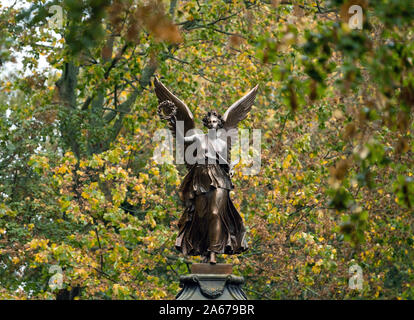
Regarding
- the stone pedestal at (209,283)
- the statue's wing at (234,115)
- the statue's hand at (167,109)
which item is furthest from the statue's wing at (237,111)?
the stone pedestal at (209,283)

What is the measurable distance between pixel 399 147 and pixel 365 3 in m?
1.14

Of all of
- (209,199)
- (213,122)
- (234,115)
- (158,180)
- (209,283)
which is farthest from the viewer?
(158,180)

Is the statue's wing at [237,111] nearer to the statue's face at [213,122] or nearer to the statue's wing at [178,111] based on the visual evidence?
the statue's face at [213,122]

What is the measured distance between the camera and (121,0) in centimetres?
477

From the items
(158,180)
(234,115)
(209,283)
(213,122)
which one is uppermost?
(158,180)

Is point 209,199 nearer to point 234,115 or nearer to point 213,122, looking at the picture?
point 213,122

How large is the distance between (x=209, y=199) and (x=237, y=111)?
1380 millimetres

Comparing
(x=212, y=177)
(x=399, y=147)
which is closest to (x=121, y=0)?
(x=399, y=147)

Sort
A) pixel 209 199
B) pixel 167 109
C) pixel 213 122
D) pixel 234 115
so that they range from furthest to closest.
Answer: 1. pixel 234 115
2. pixel 167 109
3. pixel 213 122
4. pixel 209 199

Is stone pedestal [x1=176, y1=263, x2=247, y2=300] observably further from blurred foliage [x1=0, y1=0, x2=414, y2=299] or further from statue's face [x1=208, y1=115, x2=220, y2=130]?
blurred foliage [x1=0, y1=0, x2=414, y2=299]

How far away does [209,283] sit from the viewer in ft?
25.5

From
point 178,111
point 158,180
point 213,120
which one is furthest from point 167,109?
point 158,180

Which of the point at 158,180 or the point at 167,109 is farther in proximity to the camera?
the point at 158,180

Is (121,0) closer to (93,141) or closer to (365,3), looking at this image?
(365,3)
